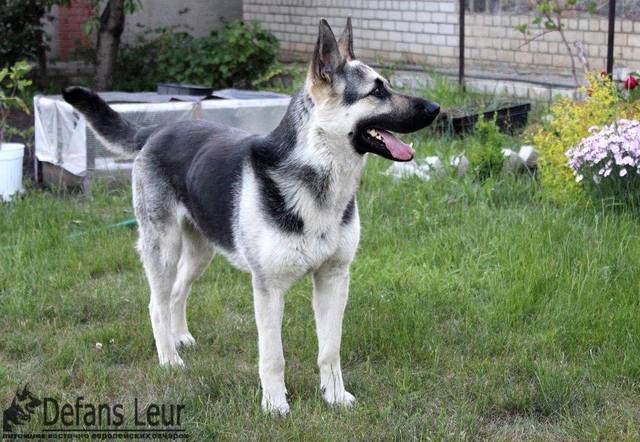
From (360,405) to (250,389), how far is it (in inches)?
19.4

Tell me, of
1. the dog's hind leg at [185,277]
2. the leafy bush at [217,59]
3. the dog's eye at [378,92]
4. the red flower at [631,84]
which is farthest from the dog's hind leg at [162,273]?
the leafy bush at [217,59]

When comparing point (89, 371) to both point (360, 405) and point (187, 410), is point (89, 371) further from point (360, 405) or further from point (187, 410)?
point (360, 405)

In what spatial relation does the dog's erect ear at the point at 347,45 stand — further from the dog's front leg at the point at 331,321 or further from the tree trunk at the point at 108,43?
the tree trunk at the point at 108,43

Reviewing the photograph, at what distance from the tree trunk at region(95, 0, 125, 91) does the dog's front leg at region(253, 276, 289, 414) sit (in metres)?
8.08

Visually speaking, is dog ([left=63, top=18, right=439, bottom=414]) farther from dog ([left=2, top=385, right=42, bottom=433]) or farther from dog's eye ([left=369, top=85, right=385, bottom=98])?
dog ([left=2, top=385, right=42, bottom=433])

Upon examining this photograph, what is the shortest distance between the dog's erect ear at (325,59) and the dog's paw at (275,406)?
4.42 ft

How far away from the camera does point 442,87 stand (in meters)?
9.81

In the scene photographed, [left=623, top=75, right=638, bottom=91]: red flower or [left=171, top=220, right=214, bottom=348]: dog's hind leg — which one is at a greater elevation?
[left=623, top=75, right=638, bottom=91]: red flower

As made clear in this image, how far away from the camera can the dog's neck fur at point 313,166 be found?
384cm

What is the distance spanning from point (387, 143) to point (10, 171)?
174 inches

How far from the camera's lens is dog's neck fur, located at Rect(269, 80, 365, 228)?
3.84 meters

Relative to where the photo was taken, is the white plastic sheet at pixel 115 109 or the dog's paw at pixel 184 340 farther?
the white plastic sheet at pixel 115 109

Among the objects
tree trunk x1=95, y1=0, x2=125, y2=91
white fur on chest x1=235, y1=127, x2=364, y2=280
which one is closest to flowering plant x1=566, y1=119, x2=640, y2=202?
Answer: white fur on chest x1=235, y1=127, x2=364, y2=280

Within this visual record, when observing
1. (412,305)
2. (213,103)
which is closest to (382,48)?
(213,103)
